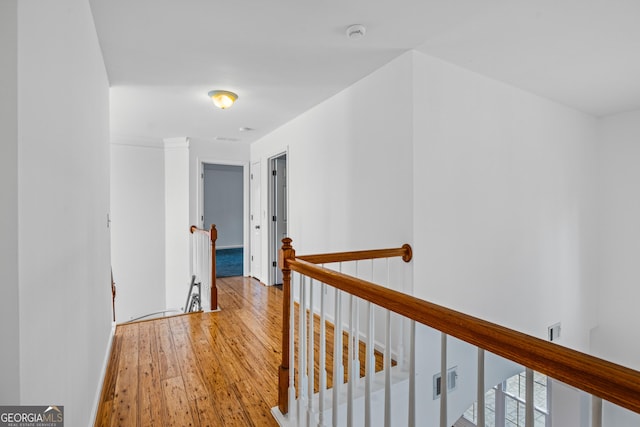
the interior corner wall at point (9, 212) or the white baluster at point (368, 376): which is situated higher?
the interior corner wall at point (9, 212)

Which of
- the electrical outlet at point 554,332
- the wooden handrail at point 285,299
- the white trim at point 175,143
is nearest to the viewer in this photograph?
the wooden handrail at point 285,299

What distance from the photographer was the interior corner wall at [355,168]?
A: 8.02 ft

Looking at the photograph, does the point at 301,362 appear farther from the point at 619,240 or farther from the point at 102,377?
the point at 619,240

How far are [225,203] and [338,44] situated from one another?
8160 mm

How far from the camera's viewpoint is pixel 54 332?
1083 mm

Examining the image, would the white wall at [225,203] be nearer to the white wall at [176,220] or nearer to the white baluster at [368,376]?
the white wall at [176,220]

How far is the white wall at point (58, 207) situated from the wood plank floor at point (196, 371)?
0.92ft

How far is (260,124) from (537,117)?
3355 mm

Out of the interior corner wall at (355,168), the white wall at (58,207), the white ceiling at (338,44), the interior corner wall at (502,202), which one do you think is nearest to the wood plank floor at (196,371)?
Result: the white wall at (58,207)

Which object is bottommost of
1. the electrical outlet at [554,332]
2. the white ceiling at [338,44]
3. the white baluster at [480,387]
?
the electrical outlet at [554,332]

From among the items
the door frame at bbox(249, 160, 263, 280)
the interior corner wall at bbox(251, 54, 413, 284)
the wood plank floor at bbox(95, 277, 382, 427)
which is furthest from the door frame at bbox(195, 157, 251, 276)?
the wood plank floor at bbox(95, 277, 382, 427)

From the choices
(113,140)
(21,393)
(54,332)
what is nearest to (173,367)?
(54,332)

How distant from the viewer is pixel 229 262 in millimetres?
7469

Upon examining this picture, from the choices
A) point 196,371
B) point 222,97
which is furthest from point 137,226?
point 196,371
